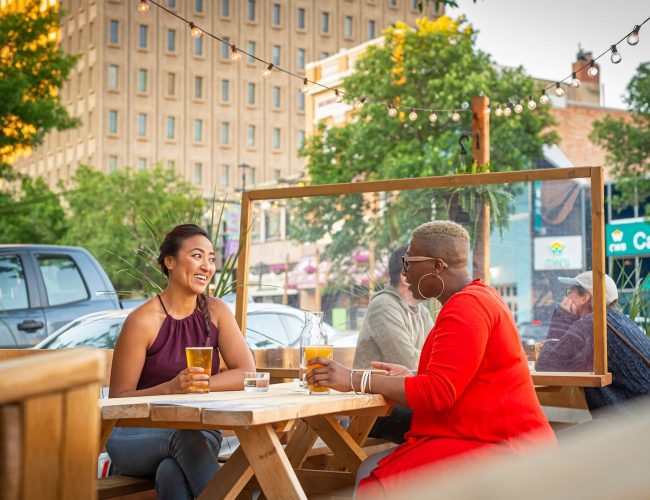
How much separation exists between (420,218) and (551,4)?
15368 millimetres

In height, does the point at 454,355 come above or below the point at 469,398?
above

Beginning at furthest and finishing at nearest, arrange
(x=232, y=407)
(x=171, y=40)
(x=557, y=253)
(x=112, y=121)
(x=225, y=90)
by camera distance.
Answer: (x=225, y=90), (x=171, y=40), (x=112, y=121), (x=557, y=253), (x=232, y=407)

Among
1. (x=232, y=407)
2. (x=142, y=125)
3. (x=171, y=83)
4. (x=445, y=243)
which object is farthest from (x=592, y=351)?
(x=171, y=83)

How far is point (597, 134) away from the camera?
2850 cm

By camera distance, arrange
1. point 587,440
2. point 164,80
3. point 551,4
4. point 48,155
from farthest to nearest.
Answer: point 48,155, point 164,80, point 551,4, point 587,440

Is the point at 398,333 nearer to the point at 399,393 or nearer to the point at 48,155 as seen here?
the point at 399,393

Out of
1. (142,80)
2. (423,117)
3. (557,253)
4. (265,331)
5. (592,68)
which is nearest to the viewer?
(557,253)

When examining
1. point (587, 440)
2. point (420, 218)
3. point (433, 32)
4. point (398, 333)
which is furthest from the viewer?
point (433, 32)

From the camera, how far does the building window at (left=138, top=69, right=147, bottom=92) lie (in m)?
64.9

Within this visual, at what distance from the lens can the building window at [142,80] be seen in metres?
64.9

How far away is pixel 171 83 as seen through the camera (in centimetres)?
6606

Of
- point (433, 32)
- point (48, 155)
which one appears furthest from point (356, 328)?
point (48, 155)

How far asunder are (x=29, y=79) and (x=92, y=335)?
13.4 metres

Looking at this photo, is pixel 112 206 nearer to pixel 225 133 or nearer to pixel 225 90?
pixel 225 133
